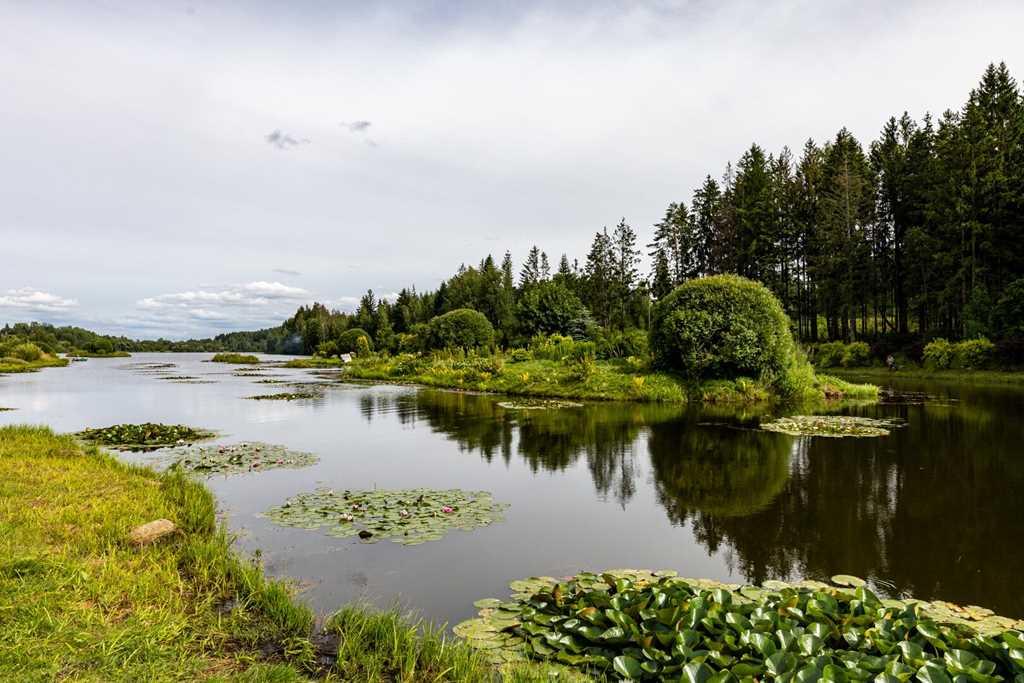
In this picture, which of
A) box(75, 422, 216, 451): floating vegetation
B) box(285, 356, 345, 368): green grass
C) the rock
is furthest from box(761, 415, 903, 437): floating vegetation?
box(285, 356, 345, 368): green grass

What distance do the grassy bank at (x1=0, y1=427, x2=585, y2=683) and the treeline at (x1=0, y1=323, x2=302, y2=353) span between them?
68.0 metres

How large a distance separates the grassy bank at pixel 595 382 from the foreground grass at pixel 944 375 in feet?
27.7

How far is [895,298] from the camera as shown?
121 feet

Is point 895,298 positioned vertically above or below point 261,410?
above

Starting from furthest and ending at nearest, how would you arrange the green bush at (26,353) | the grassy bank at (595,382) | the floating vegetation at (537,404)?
1. the green bush at (26,353)
2. the grassy bank at (595,382)
3. the floating vegetation at (537,404)

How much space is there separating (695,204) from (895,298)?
1769 centimetres

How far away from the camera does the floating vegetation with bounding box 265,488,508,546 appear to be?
5.88m

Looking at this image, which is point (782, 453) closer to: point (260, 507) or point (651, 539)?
point (651, 539)

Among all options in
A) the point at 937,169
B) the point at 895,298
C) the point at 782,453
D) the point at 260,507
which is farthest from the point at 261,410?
the point at 895,298

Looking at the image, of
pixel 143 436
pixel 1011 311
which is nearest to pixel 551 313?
pixel 1011 311

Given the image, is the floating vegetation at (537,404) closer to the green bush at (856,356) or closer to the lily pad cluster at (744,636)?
the lily pad cluster at (744,636)

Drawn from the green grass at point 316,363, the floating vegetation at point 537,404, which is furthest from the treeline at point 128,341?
the floating vegetation at point 537,404

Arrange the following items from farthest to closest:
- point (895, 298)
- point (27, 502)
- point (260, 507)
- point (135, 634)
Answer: point (895, 298) → point (260, 507) → point (27, 502) → point (135, 634)

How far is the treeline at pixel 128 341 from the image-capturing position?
3155 inches
